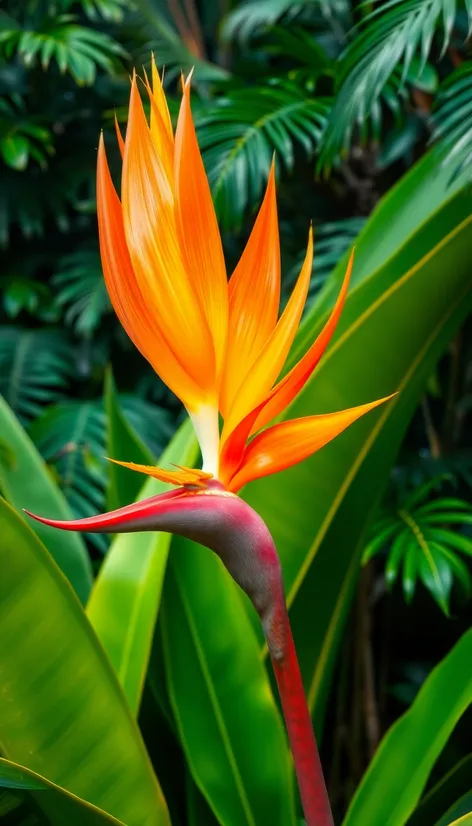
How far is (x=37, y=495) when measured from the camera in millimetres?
579

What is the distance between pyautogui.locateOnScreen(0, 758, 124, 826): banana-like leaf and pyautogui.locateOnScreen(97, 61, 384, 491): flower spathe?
149mm

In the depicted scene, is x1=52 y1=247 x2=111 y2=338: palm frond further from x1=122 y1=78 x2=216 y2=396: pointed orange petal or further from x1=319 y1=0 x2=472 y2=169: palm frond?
x1=122 y1=78 x2=216 y2=396: pointed orange petal

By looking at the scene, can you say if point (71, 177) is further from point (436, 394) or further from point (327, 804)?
point (327, 804)

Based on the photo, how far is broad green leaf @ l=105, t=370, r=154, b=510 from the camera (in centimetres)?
61

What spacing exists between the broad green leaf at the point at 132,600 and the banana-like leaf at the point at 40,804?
115 millimetres

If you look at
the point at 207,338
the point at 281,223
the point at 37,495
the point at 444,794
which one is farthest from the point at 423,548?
the point at 281,223

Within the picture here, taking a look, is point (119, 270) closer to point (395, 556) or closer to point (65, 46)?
point (395, 556)

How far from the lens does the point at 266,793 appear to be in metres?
0.46

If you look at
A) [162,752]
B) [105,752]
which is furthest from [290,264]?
[105,752]

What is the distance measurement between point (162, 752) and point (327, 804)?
326 millimetres

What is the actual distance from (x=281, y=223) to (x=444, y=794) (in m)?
0.77

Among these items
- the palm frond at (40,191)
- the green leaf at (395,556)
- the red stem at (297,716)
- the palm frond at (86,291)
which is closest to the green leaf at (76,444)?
the palm frond at (86,291)

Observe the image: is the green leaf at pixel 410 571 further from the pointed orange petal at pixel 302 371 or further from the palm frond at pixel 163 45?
the palm frond at pixel 163 45

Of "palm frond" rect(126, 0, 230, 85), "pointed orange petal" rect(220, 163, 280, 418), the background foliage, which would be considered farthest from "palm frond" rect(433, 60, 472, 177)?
"palm frond" rect(126, 0, 230, 85)
